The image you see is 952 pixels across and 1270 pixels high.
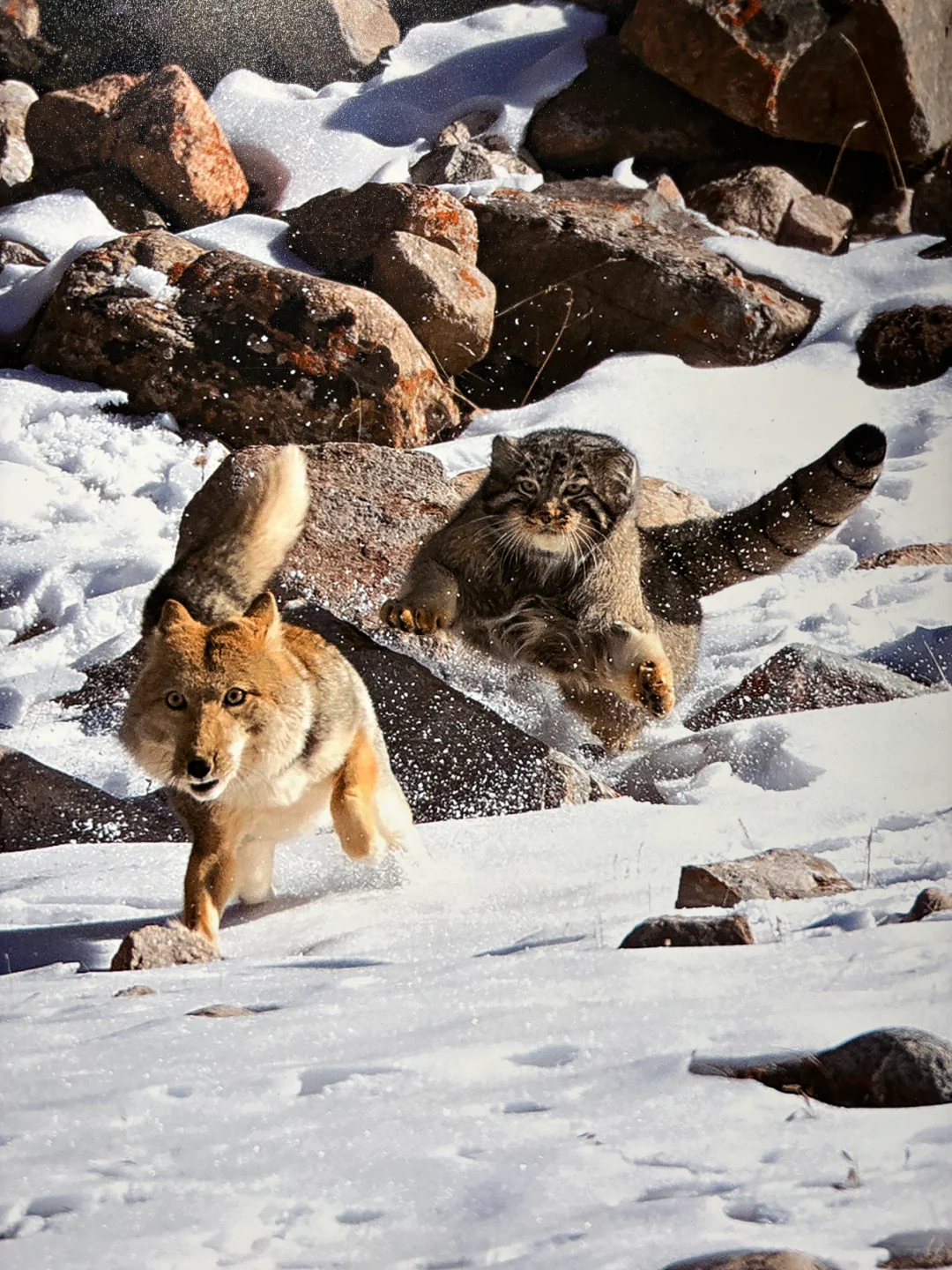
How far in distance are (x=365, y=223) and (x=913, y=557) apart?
112cm

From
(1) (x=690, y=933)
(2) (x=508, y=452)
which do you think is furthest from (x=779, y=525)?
(1) (x=690, y=933)

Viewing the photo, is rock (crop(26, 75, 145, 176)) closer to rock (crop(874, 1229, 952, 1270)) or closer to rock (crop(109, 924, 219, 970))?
rock (crop(109, 924, 219, 970))

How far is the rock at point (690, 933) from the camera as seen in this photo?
6.23ft

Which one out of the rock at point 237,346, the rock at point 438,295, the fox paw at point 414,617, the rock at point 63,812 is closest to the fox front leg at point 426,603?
the fox paw at point 414,617

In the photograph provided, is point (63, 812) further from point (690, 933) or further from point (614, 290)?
point (614, 290)

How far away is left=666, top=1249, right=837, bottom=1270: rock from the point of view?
1524mm

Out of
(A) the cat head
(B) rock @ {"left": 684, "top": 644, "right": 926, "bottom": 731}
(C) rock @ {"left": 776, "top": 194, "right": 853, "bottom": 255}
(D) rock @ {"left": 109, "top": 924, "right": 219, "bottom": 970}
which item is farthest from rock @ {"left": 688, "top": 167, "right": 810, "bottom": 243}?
(D) rock @ {"left": 109, "top": 924, "right": 219, "bottom": 970}

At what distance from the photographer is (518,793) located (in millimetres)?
2318

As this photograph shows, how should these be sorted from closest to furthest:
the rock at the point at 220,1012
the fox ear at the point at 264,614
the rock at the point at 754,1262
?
the rock at the point at 754,1262
the rock at the point at 220,1012
the fox ear at the point at 264,614

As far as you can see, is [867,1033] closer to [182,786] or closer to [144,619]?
[182,786]

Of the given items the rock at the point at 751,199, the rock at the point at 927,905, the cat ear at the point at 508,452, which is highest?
the rock at the point at 751,199

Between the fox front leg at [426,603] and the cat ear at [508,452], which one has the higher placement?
the cat ear at [508,452]

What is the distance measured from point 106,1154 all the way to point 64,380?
4.17 feet

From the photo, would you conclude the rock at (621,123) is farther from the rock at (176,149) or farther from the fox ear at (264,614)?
the fox ear at (264,614)
